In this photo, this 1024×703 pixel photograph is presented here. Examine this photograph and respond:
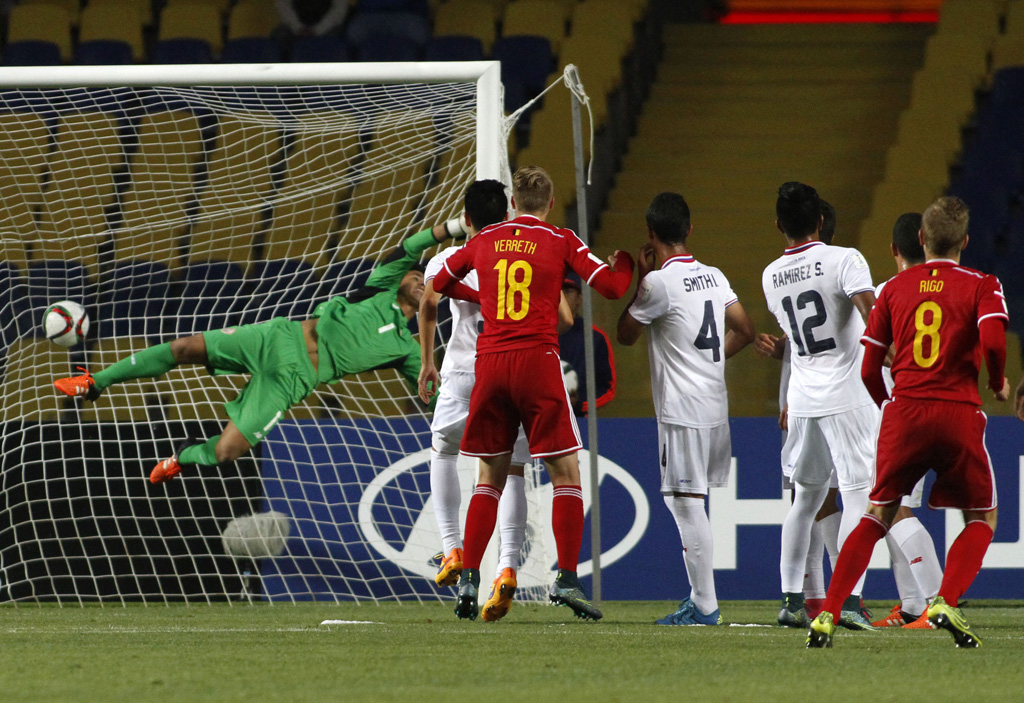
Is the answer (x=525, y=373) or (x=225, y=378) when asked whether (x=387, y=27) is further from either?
(x=525, y=373)

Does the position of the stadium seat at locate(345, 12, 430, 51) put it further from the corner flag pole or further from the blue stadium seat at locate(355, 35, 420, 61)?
the corner flag pole

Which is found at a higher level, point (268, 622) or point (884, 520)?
point (884, 520)

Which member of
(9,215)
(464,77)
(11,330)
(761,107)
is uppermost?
(761,107)

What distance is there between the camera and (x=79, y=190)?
8.45 metres

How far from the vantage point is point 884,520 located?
421 cm

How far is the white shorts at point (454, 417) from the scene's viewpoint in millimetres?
5555

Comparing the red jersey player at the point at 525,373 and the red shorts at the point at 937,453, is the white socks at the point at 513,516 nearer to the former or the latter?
the red jersey player at the point at 525,373

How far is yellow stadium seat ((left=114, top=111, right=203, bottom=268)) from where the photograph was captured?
→ 304 inches

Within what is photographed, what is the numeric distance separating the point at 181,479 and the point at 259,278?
4.08 ft

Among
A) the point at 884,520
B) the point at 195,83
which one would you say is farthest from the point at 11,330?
the point at 884,520

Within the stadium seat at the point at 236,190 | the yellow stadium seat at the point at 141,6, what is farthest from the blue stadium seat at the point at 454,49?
the yellow stadium seat at the point at 141,6

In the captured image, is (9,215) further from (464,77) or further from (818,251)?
(818,251)

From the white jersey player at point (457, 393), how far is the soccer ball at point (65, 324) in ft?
6.25

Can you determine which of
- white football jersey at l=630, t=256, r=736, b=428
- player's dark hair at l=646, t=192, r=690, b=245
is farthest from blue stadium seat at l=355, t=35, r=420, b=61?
white football jersey at l=630, t=256, r=736, b=428
